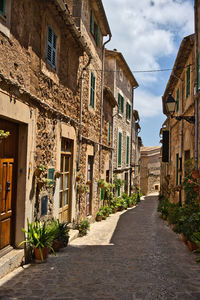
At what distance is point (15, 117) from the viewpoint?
4.43 m

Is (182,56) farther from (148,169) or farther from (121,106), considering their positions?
(148,169)

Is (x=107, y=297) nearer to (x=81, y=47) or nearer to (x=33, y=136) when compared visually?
(x=33, y=136)

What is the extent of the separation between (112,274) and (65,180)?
348cm

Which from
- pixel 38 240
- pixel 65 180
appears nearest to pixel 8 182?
pixel 38 240

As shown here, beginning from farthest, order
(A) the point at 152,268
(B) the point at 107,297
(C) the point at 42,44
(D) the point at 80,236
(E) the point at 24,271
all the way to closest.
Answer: (D) the point at 80,236 → (C) the point at 42,44 → (A) the point at 152,268 → (E) the point at 24,271 → (B) the point at 107,297

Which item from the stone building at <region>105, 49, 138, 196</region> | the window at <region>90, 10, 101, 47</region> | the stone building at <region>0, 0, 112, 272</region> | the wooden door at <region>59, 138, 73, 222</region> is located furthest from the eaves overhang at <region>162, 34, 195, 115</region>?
the wooden door at <region>59, 138, 73, 222</region>

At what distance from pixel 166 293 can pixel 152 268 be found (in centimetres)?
109

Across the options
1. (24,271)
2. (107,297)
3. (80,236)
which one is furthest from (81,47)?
(107,297)

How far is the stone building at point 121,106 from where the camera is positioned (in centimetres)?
1555

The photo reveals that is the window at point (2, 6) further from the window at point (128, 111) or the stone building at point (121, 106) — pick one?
the window at point (128, 111)

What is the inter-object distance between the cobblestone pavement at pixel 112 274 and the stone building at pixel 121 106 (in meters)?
9.39

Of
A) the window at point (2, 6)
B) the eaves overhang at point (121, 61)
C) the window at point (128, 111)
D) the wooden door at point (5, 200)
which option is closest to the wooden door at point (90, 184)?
the wooden door at point (5, 200)

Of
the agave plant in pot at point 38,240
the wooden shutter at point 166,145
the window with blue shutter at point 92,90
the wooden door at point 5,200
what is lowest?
the agave plant in pot at point 38,240

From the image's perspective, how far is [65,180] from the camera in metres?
7.53
